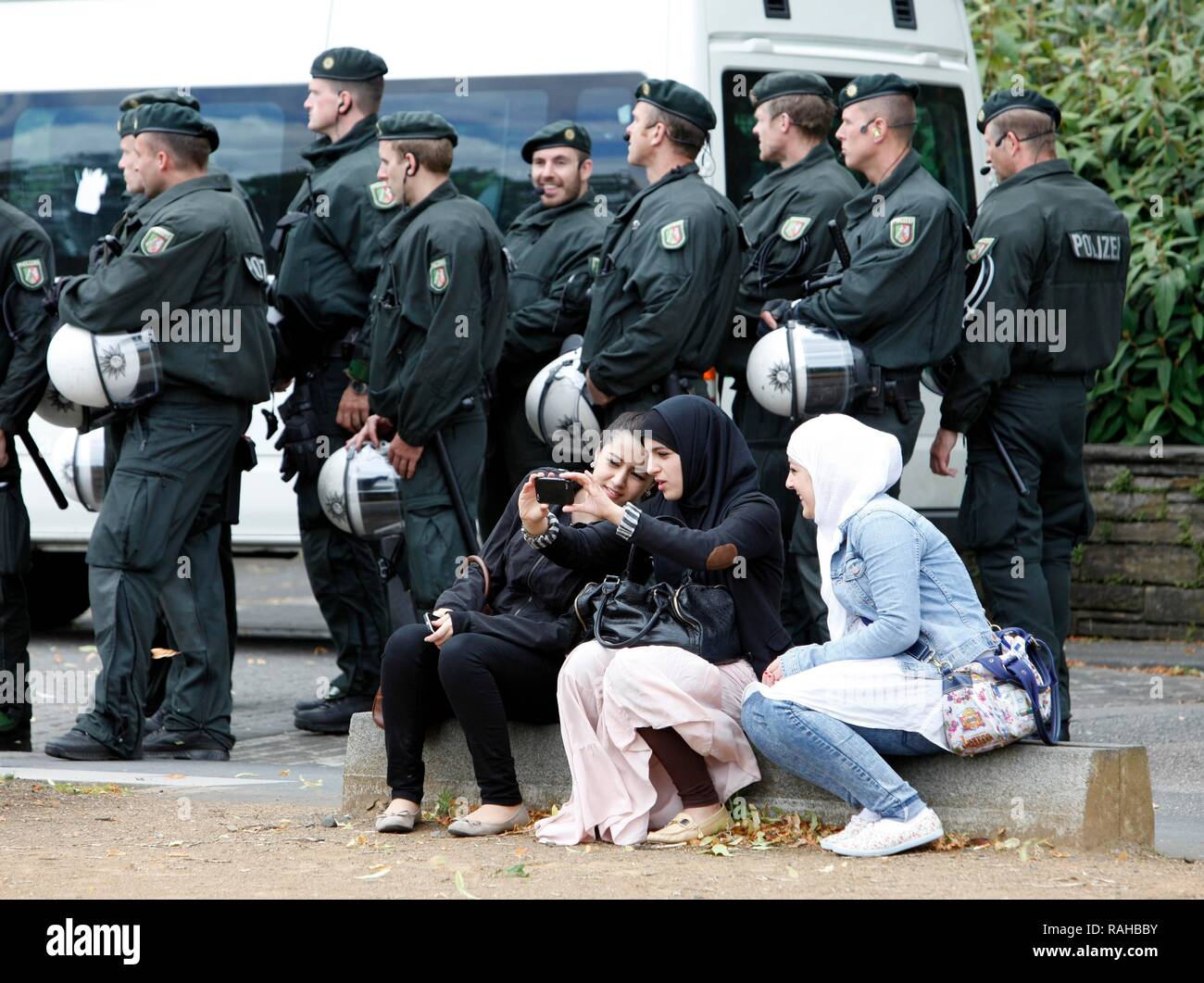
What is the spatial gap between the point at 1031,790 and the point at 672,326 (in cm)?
260

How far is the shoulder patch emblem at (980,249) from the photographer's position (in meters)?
7.19

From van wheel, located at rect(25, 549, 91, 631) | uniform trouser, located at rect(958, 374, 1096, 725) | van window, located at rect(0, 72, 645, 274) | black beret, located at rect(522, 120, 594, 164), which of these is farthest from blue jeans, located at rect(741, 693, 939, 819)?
van wheel, located at rect(25, 549, 91, 631)

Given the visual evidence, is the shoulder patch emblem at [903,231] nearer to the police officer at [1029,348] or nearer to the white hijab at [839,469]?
the police officer at [1029,348]

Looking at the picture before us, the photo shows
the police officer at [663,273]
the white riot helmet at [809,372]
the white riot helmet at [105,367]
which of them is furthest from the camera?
the police officer at [663,273]

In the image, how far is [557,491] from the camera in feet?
17.9

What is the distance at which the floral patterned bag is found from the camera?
16.6ft

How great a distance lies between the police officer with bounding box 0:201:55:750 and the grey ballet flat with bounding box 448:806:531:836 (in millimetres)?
2603

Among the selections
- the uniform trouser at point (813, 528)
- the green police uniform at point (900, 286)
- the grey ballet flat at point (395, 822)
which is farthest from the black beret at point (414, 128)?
the grey ballet flat at point (395, 822)

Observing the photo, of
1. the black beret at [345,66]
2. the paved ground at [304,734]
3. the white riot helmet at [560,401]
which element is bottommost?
the paved ground at [304,734]

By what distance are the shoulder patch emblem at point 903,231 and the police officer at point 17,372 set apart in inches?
118

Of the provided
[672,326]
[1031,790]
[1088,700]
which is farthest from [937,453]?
[1031,790]

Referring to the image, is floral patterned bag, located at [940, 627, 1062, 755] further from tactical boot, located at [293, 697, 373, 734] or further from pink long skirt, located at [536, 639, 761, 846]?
tactical boot, located at [293, 697, 373, 734]

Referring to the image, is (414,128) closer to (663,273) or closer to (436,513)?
(663,273)

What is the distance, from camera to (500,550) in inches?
231
